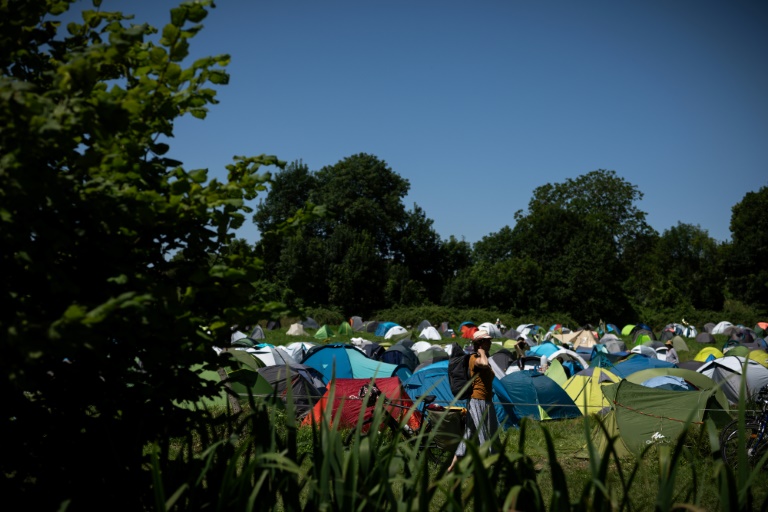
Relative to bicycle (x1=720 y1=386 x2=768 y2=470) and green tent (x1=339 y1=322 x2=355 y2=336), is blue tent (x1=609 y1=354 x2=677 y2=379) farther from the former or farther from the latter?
green tent (x1=339 y1=322 x2=355 y2=336)

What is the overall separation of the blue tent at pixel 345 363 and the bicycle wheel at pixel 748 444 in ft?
26.0

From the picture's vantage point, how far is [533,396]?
11352 mm

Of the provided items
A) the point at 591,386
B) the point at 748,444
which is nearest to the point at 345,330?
the point at 591,386

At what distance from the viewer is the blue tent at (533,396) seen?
11.2m

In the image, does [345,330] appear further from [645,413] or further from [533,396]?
[645,413]

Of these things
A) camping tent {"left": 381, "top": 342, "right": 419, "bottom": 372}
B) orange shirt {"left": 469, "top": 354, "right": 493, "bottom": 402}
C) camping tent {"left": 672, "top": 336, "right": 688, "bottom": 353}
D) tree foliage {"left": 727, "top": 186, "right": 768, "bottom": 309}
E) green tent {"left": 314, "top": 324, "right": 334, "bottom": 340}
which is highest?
tree foliage {"left": 727, "top": 186, "right": 768, "bottom": 309}

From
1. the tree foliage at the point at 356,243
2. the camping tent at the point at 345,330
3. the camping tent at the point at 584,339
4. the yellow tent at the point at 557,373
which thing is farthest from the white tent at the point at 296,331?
the yellow tent at the point at 557,373

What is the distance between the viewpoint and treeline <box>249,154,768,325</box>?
44281 mm

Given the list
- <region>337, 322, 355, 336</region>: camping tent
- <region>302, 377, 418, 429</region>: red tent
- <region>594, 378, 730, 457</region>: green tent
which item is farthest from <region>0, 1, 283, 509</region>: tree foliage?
<region>337, 322, 355, 336</region>: camping tent

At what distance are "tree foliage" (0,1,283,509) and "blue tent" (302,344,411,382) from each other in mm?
11853

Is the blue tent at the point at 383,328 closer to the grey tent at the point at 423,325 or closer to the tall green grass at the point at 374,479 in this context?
the grey tent at the point at 423,325

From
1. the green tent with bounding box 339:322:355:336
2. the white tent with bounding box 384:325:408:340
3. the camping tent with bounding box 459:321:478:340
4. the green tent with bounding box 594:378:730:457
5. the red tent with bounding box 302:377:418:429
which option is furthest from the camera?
the green tent with bounding box 339:322:355:336

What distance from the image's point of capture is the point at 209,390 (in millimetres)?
2537

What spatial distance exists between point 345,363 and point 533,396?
5.30m
